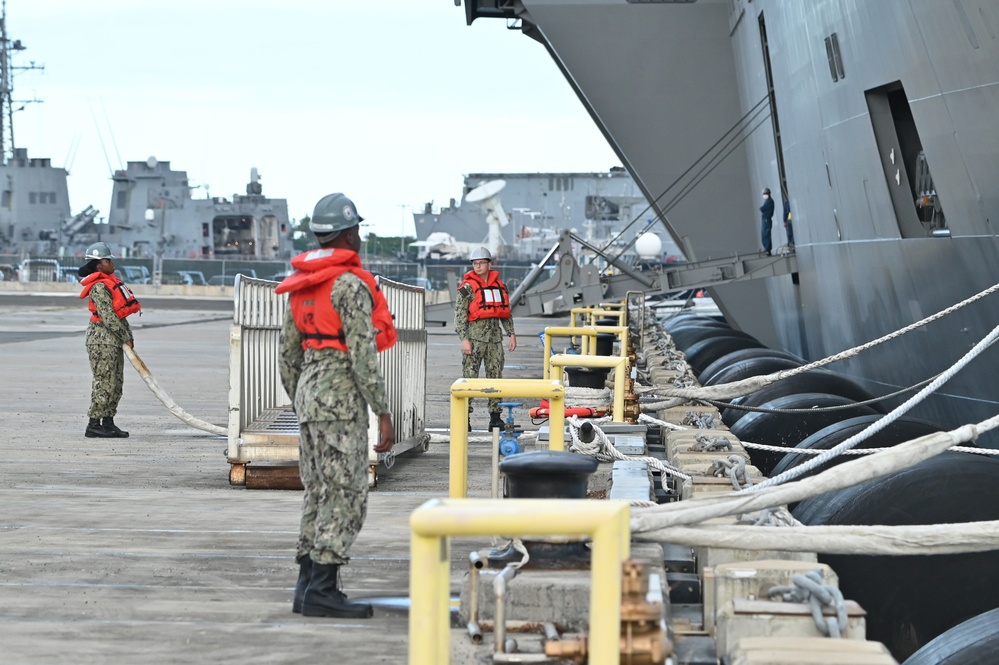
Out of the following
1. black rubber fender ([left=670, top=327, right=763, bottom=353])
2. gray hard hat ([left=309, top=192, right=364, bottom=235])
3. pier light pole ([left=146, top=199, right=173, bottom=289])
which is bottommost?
black rubber fender ([left=670, top=327, right=763, bottom=353])

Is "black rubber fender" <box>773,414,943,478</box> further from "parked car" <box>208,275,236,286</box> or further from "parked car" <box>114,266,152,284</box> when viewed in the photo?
"parked car" <box>114,266,152,284</box>

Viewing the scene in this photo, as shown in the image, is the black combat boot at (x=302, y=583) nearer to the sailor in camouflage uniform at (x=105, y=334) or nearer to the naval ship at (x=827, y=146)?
the naval ship at (x=827, y=146)

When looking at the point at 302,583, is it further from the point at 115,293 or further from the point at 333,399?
the point at 115,293

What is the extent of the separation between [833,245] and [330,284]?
446 inches

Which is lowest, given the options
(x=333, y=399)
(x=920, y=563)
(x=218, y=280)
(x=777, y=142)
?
(x=920, y=563)

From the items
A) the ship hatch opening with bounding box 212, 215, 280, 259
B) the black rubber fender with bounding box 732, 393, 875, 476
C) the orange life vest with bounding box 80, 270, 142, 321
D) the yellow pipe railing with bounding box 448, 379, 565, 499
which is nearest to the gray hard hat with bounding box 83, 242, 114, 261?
the orange life vest with bounding box 80, 270, 142, 321

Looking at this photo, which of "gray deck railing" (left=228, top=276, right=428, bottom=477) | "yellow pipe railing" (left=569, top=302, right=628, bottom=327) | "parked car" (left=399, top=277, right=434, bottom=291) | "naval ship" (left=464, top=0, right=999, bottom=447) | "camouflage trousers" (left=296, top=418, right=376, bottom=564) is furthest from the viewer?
"parked car" (left=399, top=277, right=434, bottom=291)

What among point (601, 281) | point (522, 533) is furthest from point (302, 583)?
point (601, 281)

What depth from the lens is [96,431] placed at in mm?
13055

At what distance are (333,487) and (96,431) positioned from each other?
306 inches

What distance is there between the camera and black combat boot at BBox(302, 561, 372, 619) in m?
5.93

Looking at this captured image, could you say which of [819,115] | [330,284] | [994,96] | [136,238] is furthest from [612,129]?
[136,238]

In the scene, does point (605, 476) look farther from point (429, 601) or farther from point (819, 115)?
point (819, 115)

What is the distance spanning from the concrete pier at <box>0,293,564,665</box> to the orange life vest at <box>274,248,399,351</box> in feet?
4.20
